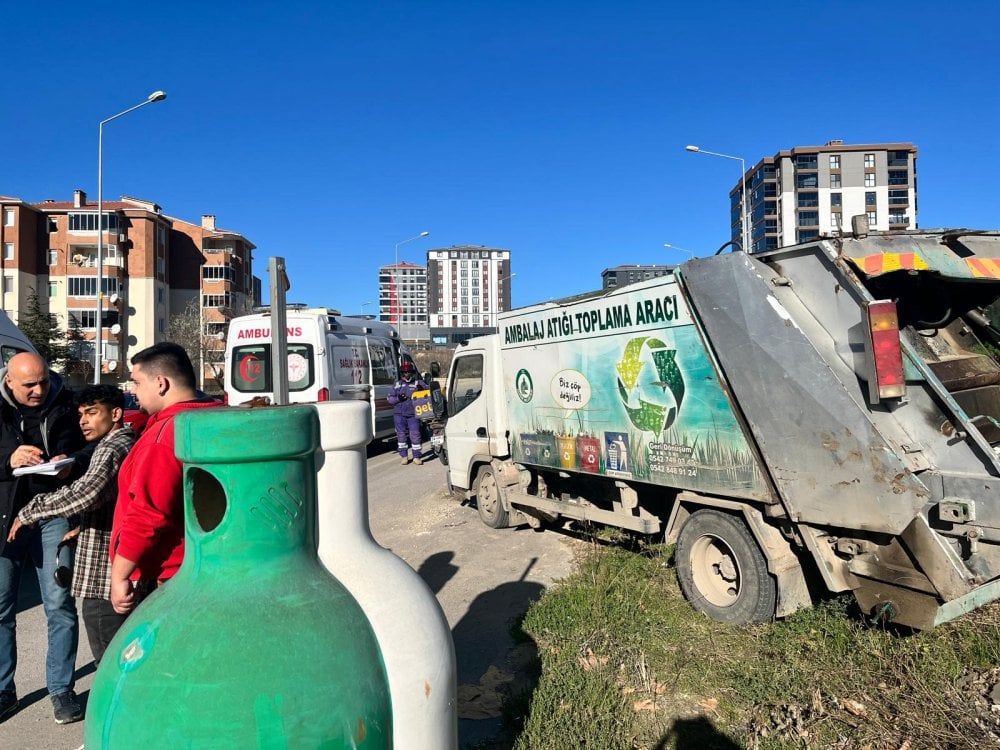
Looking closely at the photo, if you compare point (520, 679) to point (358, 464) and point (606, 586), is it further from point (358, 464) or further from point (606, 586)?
point (358, 464)

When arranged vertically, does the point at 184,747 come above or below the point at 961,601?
above

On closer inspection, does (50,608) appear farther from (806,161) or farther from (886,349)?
(806,161)

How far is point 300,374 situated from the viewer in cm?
1243

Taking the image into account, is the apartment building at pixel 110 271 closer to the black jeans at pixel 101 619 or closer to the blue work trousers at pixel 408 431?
the blue work trousers at pixel 408 431

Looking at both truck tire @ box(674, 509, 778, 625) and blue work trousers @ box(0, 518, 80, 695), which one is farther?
truck tire @ box(674, 509, 778, 625)

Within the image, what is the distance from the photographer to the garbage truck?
3.70 m

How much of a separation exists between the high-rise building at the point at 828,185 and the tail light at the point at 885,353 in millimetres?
86968

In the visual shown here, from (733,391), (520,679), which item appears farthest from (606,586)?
(733,391)

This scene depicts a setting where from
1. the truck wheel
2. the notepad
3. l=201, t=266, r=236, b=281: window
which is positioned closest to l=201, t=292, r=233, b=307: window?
l=201, t=266, r=236, b=281: window

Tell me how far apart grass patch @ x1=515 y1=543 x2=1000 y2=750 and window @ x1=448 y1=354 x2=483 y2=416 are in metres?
3.52

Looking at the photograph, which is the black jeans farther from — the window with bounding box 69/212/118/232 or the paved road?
the window with bounding box 69/212/118/232

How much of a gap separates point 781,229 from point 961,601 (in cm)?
8698

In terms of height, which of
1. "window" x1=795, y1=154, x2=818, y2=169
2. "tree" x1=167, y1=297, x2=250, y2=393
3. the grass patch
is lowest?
the grass patch

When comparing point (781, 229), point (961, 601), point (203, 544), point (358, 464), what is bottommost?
point (961, 601)
